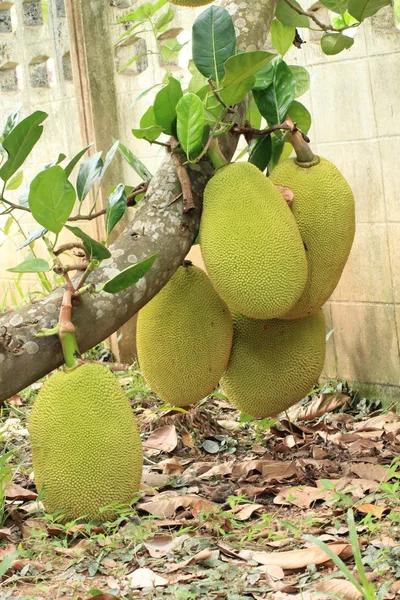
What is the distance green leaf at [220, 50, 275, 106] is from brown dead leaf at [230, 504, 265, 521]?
0.83 meters

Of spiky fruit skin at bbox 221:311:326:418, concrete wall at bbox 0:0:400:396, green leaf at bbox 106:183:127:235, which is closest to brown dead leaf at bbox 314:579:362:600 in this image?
spiky fruit skin at bbox 221:311:326:418

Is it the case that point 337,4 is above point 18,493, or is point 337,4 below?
above

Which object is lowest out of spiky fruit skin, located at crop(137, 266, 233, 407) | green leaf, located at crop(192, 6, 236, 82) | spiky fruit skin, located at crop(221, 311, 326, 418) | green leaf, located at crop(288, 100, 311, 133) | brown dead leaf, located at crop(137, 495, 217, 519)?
brown dead leaf, located at crop(137, 495, 217, 519)

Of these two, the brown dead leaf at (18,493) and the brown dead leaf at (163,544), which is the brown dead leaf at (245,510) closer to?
the brown dead leaf at (163,544)

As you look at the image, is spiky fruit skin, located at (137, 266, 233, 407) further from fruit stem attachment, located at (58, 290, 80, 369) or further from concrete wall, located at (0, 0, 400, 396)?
concrete wall, located at (0, 0, 400, 396)

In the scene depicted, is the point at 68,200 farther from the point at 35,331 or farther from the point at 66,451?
the point at 66,451

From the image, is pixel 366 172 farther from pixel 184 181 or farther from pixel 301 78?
pixel 184 181

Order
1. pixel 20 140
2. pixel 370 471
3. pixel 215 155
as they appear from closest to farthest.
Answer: pixel 20 140 < pixel 215 155 < pixel 370 471

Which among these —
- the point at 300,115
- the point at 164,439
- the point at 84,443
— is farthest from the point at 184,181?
the point at 164,439

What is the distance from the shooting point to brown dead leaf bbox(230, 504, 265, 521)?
1.88 metres

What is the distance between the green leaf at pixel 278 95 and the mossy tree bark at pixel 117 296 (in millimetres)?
154

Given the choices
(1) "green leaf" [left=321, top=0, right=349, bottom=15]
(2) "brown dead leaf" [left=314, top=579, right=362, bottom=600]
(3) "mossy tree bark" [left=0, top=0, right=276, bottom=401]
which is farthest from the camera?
(1) "green leaf" [left=321, top=0, right=349, bottom=15]

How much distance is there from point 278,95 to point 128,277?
47 cm

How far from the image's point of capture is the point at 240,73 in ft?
4.97
